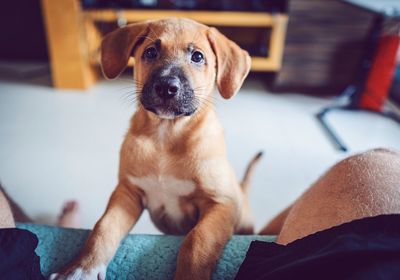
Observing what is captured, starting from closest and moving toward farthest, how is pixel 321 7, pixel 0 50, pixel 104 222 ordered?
pixel 104 222, pixel 321 7, pixel 0 50

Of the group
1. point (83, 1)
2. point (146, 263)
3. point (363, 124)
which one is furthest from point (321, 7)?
point (146, 263)

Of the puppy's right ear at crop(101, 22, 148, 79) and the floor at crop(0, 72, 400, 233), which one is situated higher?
the puppy's right ear at crop(101, 22, 148, 79)

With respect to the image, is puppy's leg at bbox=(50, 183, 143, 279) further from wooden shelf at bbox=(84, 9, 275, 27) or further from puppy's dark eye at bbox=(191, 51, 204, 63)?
wooden shelf at bbox=(84, 9, 275, 27)

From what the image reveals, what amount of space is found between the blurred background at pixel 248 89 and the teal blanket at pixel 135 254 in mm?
1208

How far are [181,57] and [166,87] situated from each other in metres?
0.16

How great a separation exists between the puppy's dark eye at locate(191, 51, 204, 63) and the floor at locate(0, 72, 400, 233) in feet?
2.85

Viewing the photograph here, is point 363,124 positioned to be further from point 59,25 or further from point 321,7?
point 59,25

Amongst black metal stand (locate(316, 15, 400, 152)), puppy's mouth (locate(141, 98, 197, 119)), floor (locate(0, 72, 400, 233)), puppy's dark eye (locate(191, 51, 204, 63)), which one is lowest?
floor (locate(0, 72, 400, 233))

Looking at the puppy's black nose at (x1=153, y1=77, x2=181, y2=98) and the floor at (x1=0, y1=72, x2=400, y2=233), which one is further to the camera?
the floor at (x1=0, y1=72, x2=400, y2=233)

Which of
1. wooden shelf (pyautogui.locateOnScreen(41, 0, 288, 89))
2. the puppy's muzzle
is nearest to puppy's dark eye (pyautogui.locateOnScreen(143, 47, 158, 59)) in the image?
the puppy's muzzle

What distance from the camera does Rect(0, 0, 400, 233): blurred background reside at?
2.24 metres

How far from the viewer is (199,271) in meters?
0.80

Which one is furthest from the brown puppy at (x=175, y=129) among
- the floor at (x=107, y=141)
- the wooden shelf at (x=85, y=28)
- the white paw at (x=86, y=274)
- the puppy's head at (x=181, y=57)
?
the wooden shelf at (x=85, y=28)

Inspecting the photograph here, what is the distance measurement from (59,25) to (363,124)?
2.59 metres
